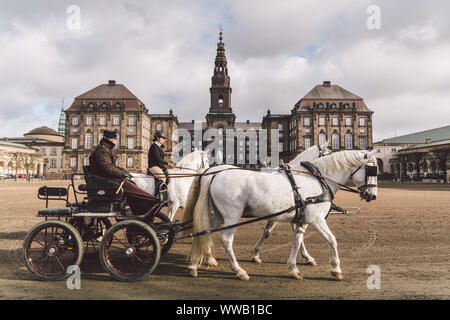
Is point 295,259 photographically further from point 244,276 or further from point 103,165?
point 103,165

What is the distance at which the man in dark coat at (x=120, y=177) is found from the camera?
4324 millimetres

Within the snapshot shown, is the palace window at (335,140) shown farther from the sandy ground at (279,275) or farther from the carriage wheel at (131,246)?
the carriage wheel at (131,246)

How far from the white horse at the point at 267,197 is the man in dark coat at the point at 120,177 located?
0.80 m

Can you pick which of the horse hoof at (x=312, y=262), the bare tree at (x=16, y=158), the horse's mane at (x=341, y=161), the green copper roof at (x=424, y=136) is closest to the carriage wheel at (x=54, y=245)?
the horse hoof at (x=312, y=262)

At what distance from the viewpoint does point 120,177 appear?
173 inches

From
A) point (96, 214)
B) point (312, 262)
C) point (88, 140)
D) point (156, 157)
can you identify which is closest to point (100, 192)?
point (96, 214)

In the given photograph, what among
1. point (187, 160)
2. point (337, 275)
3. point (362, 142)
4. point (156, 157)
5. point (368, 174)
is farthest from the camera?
point (362, 142)

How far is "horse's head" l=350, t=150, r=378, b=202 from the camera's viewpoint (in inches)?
177

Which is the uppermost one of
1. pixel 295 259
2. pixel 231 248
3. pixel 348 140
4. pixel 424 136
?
pixel 424 136

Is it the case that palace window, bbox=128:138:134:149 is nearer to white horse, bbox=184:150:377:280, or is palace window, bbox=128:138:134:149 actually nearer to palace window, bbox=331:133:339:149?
palace window, bbox=331:133:339:149

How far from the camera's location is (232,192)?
427 centimetres

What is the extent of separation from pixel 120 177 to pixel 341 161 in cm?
357

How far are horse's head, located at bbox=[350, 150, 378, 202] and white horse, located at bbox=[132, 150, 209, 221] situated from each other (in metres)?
3.21

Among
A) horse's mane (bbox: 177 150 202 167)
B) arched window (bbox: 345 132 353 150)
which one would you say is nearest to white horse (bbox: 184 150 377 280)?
horse's mane (bbox: 177 150 202 167)
